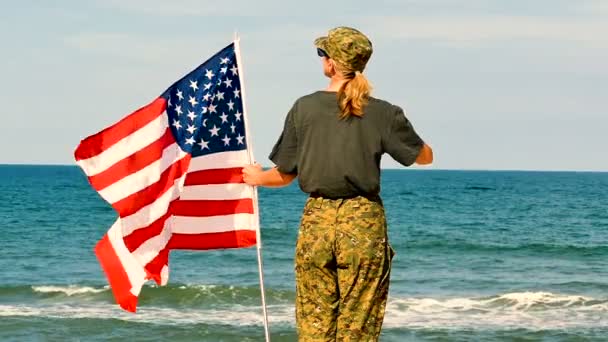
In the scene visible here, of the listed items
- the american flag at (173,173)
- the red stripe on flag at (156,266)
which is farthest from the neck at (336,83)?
the red stripe on flag at (156,266)

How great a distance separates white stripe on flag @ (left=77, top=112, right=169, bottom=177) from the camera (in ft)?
20.3

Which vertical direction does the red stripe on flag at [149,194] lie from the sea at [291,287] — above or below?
above

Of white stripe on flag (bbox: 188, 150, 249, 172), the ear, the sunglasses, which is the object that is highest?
the sunglasses

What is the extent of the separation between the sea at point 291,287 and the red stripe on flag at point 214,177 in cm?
1121

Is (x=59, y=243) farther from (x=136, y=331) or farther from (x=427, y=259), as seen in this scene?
(x=136, y=331)

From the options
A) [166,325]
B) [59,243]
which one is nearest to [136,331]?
[166,325]

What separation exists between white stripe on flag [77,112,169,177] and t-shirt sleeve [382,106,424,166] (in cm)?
180

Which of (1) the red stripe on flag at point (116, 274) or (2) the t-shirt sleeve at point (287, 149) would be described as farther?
(1) the red stripe on flag at point (116, 274)

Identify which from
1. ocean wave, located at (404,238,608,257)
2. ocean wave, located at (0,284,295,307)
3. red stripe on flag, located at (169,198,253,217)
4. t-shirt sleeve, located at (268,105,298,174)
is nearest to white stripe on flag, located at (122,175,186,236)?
red stripe on flag, located at (169,198,253,217)

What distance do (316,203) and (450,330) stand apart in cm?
1385

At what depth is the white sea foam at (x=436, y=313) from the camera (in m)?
19.2

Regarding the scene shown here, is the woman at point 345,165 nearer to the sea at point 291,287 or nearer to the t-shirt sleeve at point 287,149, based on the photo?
the t-shirt sleeve at point 287,149

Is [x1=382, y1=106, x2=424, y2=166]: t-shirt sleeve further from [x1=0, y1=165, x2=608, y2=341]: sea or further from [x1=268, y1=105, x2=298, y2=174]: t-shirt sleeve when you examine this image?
[x1=0, y1=165, x2=608, y2=341]: sea

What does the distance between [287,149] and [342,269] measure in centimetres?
61
